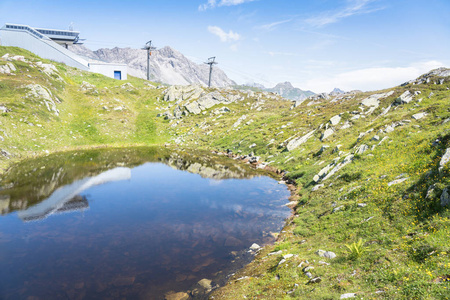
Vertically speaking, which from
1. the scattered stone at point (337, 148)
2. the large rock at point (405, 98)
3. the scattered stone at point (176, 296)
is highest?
the large rock at point (405, 98)

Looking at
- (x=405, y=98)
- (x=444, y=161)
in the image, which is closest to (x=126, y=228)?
(x=444, y=161)

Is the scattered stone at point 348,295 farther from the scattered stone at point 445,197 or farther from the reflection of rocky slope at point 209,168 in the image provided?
the reflection of rocky slope at point 209,168

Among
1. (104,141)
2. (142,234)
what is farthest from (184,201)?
(104,141)

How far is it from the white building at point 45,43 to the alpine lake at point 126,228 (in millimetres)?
108760

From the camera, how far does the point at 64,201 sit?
1171 inches

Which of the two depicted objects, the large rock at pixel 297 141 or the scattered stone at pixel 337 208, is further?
the large rock at pixel 297 141

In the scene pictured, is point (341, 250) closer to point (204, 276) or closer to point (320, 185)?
point (204, 276)

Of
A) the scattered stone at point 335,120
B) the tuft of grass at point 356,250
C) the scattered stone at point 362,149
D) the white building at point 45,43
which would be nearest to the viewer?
the tuft of grass at point 356,250

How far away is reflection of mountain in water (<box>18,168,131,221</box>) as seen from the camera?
85.0 feet

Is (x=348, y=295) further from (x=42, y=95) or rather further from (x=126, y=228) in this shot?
(x=42, y=95)

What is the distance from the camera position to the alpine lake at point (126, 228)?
1609 cm

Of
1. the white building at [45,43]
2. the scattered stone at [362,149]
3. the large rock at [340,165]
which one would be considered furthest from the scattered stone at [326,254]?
the white building at [45,43]

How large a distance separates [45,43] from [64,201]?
131908 millimetres

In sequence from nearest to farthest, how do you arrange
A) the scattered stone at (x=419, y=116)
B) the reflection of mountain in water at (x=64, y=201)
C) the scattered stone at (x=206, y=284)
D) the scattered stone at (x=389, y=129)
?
the scattered stone at (x=206, y=284) < the reflection of mountain in water at (x=64, y=201) < the scattered stone at (x=389, y=129) < the scattered stone at (x=419, y=116)
